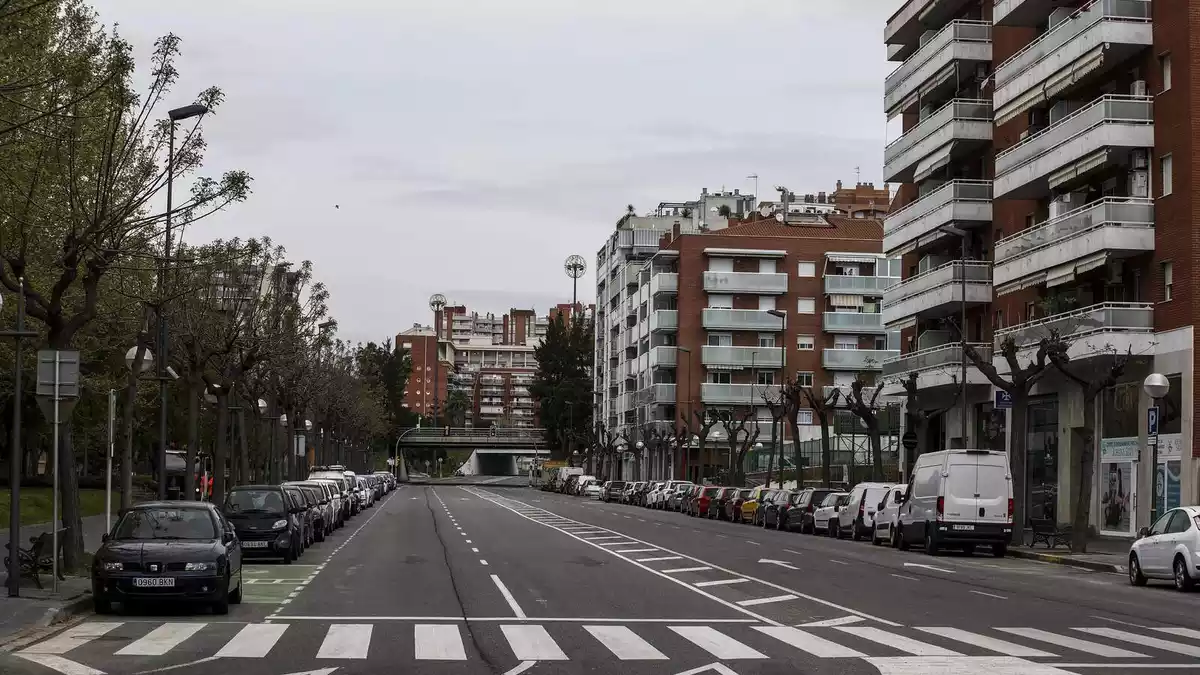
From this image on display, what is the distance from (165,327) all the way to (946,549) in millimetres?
21104

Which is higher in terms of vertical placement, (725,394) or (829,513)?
(725,394)

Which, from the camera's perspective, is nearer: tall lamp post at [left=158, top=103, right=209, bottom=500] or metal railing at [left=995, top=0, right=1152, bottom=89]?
tall lamp post at [left=158, top=103, right=209, bottom=500]

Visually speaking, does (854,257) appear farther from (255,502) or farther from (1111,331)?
(255,502)

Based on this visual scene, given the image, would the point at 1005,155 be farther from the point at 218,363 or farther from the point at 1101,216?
the point at 218,363

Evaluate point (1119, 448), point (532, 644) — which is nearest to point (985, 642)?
point (532, 644)

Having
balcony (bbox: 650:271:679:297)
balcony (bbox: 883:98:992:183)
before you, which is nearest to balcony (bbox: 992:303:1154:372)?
balcony (bbox: 883:98:992:183)

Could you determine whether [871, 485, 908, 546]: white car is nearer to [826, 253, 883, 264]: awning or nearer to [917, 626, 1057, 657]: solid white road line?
[917, 626, 1057, 657]: solid white road line

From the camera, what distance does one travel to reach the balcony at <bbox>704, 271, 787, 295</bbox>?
340ft

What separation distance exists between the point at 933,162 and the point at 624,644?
44.5m

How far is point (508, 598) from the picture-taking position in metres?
22.2

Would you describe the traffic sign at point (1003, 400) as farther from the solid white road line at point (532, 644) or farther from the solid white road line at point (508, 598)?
the solid white road line at point (532, 644)

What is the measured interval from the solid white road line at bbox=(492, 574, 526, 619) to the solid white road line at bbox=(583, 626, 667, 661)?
1975 millimetres

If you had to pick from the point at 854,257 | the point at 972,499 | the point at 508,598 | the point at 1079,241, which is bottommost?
the point at 508,598

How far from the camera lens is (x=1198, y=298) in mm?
39875
